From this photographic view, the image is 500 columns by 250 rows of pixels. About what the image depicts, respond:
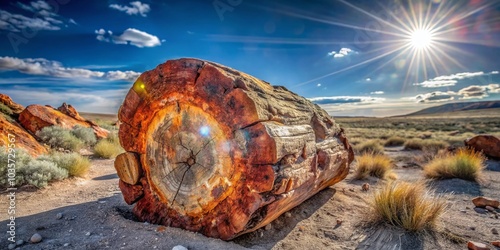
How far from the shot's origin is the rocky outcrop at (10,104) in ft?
34.0

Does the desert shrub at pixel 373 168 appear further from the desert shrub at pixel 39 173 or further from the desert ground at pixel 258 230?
the desert shrub at pixel 39 173

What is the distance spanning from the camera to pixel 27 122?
31.8ft

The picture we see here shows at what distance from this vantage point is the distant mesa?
711 cm

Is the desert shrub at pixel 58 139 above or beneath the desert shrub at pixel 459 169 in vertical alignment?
above

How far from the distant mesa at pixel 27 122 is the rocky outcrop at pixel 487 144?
42.7ft

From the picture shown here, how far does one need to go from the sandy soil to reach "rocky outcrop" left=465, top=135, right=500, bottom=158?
5.34 m

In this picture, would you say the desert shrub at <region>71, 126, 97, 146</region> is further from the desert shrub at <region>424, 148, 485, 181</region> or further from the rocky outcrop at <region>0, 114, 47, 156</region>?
the desert shrub at <region>424, 148, 485, 181</region>

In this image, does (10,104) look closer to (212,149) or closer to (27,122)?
(27,122)

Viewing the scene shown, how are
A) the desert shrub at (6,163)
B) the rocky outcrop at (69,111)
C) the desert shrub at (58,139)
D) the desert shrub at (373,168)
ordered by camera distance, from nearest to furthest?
the desert shrub at (6,163) < the desert shrub at (373,168) < the desert shrub at (58,139) < the rocky outcrop at (69,111)

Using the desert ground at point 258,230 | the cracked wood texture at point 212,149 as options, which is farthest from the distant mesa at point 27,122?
Answer: the cracked wood texture at point 212,149

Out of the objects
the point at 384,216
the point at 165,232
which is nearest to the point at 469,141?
the point at 384,216

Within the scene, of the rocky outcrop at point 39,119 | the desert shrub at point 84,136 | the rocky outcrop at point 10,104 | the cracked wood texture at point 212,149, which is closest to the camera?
the cracked wood texture at point 212,149

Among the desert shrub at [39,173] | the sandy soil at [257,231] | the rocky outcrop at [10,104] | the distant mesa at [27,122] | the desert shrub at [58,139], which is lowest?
the sandy soil at [257,231]

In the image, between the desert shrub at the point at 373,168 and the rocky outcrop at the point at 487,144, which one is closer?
the desert shrub at the point at 373,168
